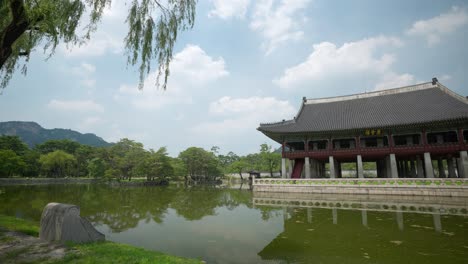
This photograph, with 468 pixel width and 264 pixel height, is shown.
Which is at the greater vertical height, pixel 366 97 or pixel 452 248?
pixel 366 97

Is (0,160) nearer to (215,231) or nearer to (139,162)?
(139,162)

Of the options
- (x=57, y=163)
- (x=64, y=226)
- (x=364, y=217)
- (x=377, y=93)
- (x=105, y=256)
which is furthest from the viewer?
(x=57, y=163)

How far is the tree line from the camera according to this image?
37344 mm

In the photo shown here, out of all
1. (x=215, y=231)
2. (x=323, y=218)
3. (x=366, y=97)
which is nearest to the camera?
(x=215, y=231)

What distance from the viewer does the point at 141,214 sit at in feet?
39.0

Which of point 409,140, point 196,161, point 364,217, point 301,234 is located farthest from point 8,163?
point 409,140

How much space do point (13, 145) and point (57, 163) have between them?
11011mm

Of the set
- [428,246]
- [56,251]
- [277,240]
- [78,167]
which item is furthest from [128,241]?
[78,167]

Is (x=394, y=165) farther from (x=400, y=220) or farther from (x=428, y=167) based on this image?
(x=400, y=220)

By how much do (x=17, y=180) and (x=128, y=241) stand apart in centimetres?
4082

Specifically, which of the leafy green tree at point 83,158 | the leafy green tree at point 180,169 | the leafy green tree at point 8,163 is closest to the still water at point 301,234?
the leafy green tree at point 180,169

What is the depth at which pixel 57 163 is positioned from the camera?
Result: 4394 cm

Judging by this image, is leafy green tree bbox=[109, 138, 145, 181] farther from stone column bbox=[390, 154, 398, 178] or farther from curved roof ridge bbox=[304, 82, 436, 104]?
stone column bbox=[390, 154, 398, 178]

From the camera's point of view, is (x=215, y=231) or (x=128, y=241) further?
(x=215, y=231)
